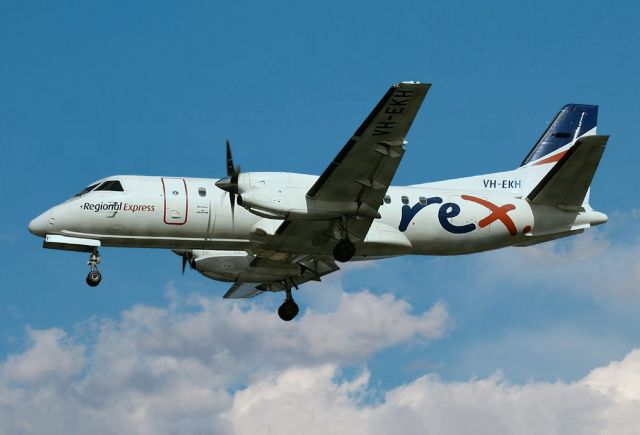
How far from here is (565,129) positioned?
34938mm

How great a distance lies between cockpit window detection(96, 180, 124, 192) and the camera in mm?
29922

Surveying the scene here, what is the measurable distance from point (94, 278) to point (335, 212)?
6.54m

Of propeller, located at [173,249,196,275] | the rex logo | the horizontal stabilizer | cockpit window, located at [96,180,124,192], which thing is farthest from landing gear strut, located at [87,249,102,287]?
the horizontal stabilizer

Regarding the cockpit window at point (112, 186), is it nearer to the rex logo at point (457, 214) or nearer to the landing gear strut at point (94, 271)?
the landing gear strut at point (94, 271)

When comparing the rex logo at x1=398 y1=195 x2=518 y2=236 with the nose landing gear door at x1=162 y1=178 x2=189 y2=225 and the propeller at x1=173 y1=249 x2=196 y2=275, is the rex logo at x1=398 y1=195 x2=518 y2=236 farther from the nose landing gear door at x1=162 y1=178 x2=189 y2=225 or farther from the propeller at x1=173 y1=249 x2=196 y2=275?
the propeller at x1=173 y1=249 x2=196 y2=275

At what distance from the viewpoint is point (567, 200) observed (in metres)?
31.4

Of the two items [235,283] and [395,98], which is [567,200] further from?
[235,283]

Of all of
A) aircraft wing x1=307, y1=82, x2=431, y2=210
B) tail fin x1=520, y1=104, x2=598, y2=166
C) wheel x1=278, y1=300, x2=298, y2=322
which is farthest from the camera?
tail fin x1=520, y1=104, x2=598, y2=166

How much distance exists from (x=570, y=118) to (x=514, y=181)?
3.37m

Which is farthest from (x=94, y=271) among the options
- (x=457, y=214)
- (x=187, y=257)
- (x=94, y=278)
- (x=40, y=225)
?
(x=457, y=214)

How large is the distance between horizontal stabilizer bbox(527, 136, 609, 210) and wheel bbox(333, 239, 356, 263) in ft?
18.1

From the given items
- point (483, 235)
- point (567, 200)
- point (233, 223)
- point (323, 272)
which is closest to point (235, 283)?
point (323, 272)

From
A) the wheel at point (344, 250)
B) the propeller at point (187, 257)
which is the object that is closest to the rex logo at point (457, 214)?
the wheel at point (344, 250)

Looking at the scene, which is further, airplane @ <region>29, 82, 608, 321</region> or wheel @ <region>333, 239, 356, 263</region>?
wheel @ <region>333, 239, 356, 263</region>
